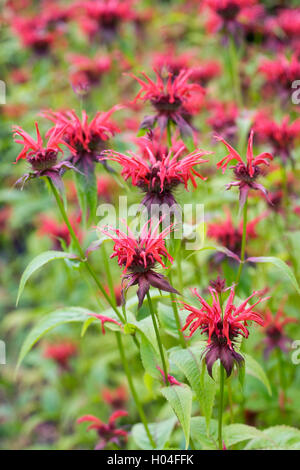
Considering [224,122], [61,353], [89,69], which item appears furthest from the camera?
[89,69]

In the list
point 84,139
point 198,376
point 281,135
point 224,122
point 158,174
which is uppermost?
point 224,122

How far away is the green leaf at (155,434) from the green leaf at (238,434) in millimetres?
174

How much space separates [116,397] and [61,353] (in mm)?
361

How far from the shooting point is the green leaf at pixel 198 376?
881 mm

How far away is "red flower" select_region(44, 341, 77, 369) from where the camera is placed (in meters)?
2.19

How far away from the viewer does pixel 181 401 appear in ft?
2.95

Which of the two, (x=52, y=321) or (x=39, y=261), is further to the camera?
(x=52, y=321)

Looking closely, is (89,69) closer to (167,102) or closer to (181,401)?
(167,102)

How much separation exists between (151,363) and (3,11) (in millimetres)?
2920

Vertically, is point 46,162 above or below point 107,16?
below

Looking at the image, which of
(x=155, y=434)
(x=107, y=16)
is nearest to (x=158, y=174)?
(x=155, y=434)

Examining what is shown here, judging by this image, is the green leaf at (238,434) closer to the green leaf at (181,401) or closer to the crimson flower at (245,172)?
the green leaf at (181,401)

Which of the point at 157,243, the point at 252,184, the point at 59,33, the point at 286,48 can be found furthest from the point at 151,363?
the point at 59,33

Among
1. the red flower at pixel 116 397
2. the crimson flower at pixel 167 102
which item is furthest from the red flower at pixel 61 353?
the crimson flower at pixel 167 102
